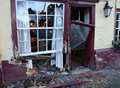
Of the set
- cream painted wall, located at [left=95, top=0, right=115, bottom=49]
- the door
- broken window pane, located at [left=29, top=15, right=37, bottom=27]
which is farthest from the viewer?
cream painted wall, located at [left=95, top=0, right=115, bottom=49]

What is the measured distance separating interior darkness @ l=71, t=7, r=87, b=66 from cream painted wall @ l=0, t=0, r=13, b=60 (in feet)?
9.33

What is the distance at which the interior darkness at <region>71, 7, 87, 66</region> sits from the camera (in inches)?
364

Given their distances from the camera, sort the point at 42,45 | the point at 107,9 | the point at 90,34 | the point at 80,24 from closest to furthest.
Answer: the point at 42,45, the point at 80,24, the point at 90,34, the point at 107,9

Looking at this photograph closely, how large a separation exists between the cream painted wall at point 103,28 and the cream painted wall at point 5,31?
352 cm

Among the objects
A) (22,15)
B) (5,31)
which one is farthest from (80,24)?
(5,31)

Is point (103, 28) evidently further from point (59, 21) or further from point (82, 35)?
point (59, 21)

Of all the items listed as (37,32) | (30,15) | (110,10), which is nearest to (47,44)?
(37,32)

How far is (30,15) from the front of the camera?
757cm

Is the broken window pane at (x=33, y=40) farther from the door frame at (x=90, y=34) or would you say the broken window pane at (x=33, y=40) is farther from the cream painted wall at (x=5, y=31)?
the door frame at (x=90, y=34)

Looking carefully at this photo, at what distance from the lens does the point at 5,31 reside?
280 inches

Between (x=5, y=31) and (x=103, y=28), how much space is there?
13.0 ft

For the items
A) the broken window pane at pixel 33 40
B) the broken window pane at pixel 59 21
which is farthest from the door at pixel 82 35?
the broken window pane at pixel 33 40

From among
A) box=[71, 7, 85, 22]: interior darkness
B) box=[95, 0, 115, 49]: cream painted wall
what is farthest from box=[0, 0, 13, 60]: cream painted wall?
box=[95, 0, 115, 49]: cream painted wall

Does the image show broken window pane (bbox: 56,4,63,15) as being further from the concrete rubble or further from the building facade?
the concrete rubble
